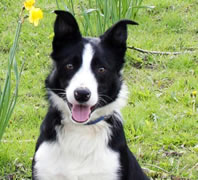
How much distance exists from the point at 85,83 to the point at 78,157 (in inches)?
20.9

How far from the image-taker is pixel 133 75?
5418 millimetres

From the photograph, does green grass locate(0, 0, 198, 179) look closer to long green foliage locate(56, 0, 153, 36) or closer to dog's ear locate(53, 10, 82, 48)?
long green foliage locate(56, 0, 153, 36)

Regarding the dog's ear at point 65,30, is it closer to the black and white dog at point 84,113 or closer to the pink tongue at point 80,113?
the black and white dog at point 84,113

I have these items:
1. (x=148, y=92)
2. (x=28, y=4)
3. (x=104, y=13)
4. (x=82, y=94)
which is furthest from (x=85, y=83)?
(x=104, y=13)

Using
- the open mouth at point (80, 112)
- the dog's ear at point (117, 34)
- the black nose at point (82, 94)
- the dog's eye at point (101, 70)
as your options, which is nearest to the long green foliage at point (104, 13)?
the dog's ear at point (117, 34)

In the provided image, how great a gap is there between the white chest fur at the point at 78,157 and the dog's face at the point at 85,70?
0.44 ft

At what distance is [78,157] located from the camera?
2973 mm

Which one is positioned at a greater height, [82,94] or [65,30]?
[65,30]

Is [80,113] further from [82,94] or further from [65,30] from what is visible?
[65,30]

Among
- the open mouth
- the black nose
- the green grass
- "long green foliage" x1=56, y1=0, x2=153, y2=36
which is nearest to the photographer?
the black nose

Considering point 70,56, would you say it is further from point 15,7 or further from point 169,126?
point 15,7

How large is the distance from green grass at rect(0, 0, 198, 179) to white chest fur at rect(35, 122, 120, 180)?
853 mm

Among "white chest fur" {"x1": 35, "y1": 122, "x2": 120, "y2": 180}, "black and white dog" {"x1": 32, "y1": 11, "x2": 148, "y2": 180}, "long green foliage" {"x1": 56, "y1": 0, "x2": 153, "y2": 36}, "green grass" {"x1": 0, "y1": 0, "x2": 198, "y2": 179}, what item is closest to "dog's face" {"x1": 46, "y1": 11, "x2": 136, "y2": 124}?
"black and white dog" {"x1": 32, "y1": 11, "x2": 148, "y2": 180}

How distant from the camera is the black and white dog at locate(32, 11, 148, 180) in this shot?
113 inches
